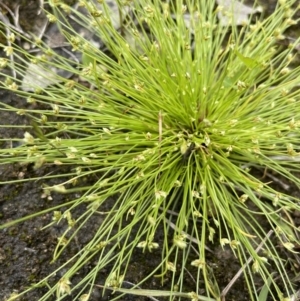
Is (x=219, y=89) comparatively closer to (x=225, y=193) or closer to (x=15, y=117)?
(x=225, y=193)

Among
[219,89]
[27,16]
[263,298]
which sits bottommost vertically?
[263,298]

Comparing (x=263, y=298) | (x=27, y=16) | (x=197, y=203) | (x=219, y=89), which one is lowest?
(x=263, y=298)

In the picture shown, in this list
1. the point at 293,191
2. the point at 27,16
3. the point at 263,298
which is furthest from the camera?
the point at 27,16

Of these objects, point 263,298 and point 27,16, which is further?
point 27,16

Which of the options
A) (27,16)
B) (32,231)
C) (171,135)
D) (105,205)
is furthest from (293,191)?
(27,16)

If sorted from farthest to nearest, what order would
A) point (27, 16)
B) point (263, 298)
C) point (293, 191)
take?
point (27, 16), point (293, 191), point (263, 298)

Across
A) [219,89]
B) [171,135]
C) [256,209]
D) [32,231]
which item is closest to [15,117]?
[32,231]

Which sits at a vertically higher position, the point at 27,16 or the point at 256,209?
the point at 27,16

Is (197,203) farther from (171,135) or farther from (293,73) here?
(293,73)

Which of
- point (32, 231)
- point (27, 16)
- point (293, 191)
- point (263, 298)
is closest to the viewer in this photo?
point (263, 298)
